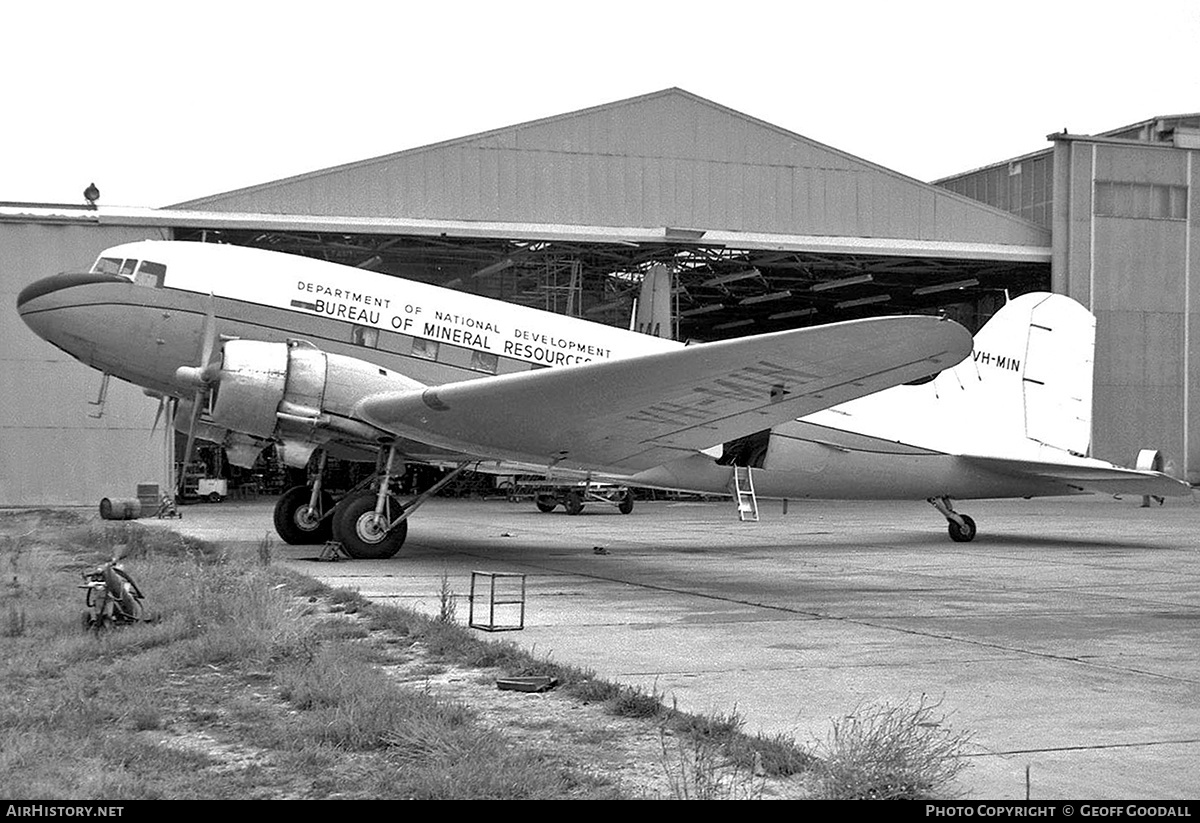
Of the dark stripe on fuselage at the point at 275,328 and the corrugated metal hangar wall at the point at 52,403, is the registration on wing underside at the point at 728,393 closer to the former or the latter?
the dark stripe on fuselage at the point at 275,328

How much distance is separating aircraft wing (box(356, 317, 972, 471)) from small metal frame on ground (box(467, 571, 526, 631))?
189 cm

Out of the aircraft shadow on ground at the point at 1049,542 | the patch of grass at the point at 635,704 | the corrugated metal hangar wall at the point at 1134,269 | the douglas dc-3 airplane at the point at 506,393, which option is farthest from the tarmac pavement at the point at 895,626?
the corrugated metal hangar wall at the point at 1134,269

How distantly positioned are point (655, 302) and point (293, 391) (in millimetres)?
21811

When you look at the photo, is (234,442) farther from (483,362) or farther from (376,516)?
(483,362)

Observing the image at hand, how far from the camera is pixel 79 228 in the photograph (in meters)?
30.8

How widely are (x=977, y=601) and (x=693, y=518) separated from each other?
1791cm

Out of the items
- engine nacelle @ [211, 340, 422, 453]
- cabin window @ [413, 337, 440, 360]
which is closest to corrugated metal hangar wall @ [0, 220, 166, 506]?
cabin window @ [413, 337, 440, 360]

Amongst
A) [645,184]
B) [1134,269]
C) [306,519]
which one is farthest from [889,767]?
[1134,269]

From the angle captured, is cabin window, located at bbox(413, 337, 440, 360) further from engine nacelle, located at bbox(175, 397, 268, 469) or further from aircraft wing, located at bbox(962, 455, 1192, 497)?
aircraft wing, located at bbox(962, 455, 1192, 497)

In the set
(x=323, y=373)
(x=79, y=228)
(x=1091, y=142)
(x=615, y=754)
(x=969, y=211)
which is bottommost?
(x=615, y=754)

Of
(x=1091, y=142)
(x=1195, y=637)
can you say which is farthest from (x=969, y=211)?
(x=1195, y=637)

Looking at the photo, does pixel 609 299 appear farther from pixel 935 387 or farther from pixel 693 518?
pixel 935 387

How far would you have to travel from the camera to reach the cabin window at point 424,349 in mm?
15688

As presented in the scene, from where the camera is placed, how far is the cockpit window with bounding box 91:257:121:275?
15.8 meters
